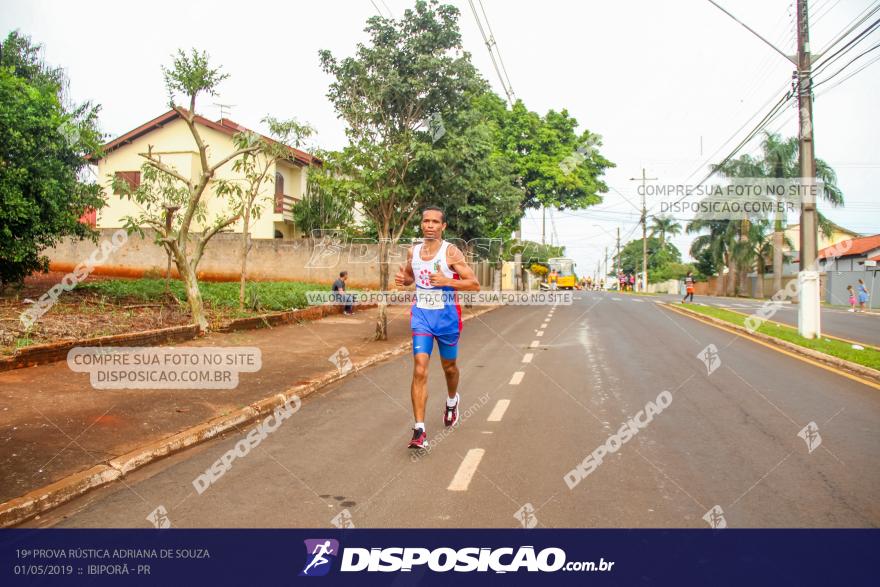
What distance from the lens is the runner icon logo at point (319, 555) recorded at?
338 centimetres

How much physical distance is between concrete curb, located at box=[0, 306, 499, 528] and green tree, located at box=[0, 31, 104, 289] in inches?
304

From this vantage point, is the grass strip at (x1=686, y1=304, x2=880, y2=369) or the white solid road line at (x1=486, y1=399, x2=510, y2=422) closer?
the white solid road line at (x1=486, y1=399, x2=510, y2=422)

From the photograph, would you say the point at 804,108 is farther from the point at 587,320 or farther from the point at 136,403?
the point at 136,403

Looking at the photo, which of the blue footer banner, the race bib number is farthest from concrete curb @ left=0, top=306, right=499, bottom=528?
the race bib number

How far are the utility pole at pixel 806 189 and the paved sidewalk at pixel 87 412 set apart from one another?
973 cm

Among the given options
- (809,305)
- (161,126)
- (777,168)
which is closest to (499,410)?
(809,305)

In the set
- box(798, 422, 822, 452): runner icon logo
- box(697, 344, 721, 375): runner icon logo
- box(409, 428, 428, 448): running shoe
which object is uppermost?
box(409, 428, 428, 448): running shoe

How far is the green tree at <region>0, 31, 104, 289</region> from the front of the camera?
39.0 feet

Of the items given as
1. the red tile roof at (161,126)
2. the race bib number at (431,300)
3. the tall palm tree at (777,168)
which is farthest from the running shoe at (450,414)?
the tall palm tree at (777,168)

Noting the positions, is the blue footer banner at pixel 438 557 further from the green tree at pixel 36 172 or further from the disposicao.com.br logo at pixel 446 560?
the green tree at pixel 36 172

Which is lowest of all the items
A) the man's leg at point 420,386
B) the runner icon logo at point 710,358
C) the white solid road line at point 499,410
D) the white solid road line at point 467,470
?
the white solid road line at point 467,470

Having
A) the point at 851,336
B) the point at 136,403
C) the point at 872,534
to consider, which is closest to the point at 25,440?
the point at 136,403

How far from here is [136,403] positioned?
7.00 meters

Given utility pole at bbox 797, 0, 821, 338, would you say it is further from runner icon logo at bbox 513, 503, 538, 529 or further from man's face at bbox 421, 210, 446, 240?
runner icon logo at bbox 513, 503, 538, 529
